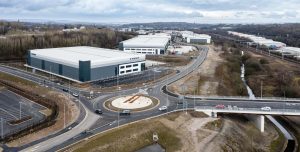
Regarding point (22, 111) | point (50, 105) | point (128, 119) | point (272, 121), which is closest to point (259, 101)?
point (272, 121)

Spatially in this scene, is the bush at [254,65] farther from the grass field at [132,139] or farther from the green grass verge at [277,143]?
the grass field at [132,139]

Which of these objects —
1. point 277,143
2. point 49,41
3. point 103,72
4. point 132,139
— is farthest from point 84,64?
point 49,41

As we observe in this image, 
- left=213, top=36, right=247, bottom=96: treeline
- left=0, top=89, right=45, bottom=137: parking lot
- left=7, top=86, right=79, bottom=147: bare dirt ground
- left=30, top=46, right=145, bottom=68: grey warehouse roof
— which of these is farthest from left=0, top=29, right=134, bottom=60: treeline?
left=213, top=36, right=247, bottom=96: treeline

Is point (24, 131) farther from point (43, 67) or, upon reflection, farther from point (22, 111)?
point (43, 67)

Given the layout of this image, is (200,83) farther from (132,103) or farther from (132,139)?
(132,139)

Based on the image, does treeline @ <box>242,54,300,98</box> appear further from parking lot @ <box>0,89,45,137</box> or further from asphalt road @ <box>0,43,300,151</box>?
parking lot @ <box>0,89,45,137</box>

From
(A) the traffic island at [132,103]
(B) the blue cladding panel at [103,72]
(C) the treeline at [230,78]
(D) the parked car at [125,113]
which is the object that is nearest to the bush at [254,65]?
(C) the treeline at [230,78]
